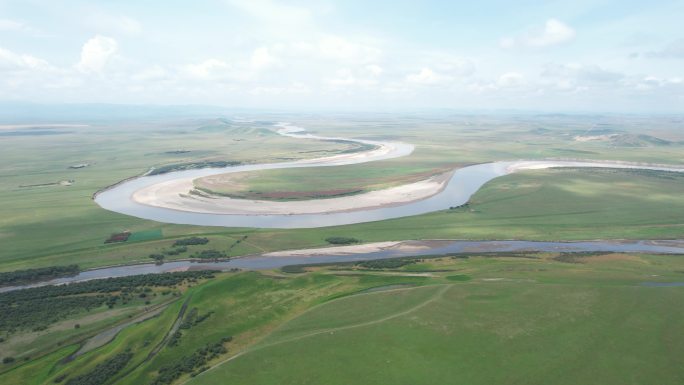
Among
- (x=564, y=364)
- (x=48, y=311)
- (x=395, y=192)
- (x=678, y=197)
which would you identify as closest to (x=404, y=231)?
(x=395, y=192)

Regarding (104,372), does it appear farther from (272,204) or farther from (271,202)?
(271,202)

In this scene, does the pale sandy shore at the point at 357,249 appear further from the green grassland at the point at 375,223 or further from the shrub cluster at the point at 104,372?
the shrub cluster at the point at 104,372

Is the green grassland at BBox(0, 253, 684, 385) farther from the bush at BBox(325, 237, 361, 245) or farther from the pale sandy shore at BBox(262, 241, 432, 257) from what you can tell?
the bush at BBox(325, 237, 361, 245)

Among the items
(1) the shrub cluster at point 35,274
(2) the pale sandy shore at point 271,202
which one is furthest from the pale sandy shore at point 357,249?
(1) the shrub cluster at point 35,274

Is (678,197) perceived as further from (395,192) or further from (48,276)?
(48,276)

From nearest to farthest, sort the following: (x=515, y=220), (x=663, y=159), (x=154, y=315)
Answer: (x=154, y=315) → (x=515, y=220) → (x=663, y=159)

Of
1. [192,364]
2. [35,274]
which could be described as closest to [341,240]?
[192,364]
